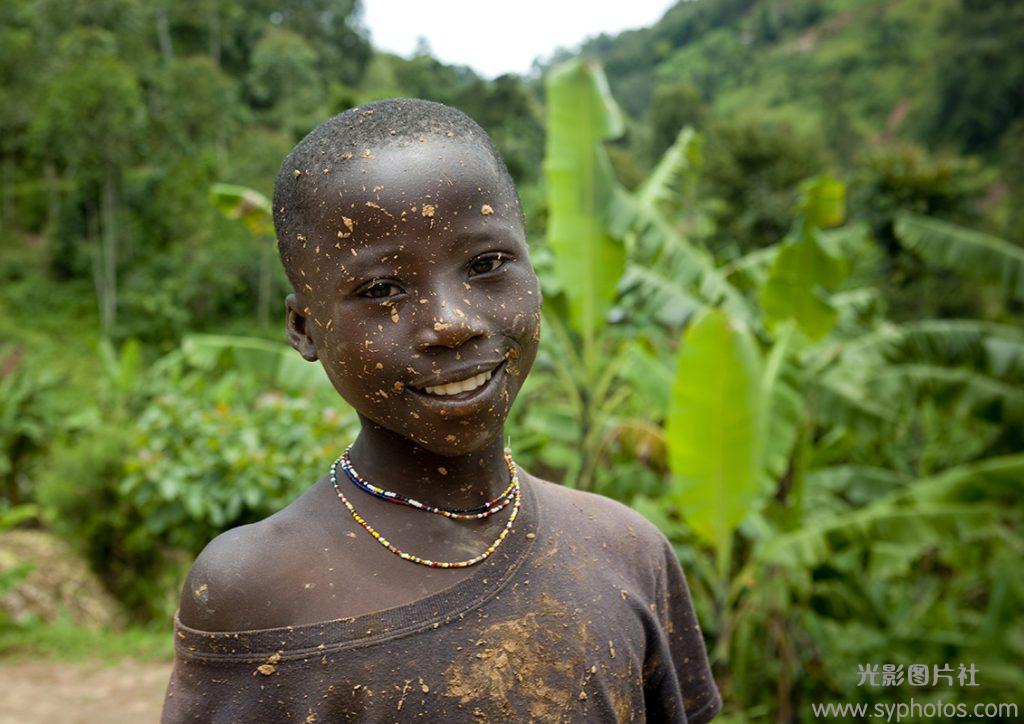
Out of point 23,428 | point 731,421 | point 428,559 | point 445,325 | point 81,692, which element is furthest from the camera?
point 23,428

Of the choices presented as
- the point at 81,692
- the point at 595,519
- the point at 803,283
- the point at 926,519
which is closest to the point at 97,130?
the point at 81,692

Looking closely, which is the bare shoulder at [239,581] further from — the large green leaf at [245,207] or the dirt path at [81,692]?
the dirt path at [81,692]

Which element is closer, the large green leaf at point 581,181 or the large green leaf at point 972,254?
the large green leaf at point 581,181

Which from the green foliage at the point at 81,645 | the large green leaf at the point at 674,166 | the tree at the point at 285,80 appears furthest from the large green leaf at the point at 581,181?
the tree at the point at 285,80

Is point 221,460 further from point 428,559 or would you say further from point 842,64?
point 842,64

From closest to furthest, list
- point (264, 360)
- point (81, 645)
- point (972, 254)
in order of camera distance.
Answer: point (264, 360) < point (81, 645) < point (972, 254)

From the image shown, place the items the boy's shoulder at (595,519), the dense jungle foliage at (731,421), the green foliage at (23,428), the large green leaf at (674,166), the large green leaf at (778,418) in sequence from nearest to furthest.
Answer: the boy's shoulder at (595,519)
the large green leaf at (778,418)
the dense jungle foliage at (731,421)
the large green leaf at (674,166)
the green foliage at (23,428)

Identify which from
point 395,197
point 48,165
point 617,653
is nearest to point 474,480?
point 617,653

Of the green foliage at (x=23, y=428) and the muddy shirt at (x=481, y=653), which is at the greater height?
the muddy shirt at (x=481, y=653)

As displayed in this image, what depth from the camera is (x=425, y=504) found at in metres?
1.44

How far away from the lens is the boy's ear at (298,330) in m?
1.45

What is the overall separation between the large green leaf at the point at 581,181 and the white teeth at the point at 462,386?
13.3 ft

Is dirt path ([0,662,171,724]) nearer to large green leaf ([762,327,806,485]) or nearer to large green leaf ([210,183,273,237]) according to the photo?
large green leaf ([210,183,273,237])

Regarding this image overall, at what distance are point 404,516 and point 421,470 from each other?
0.07 m
